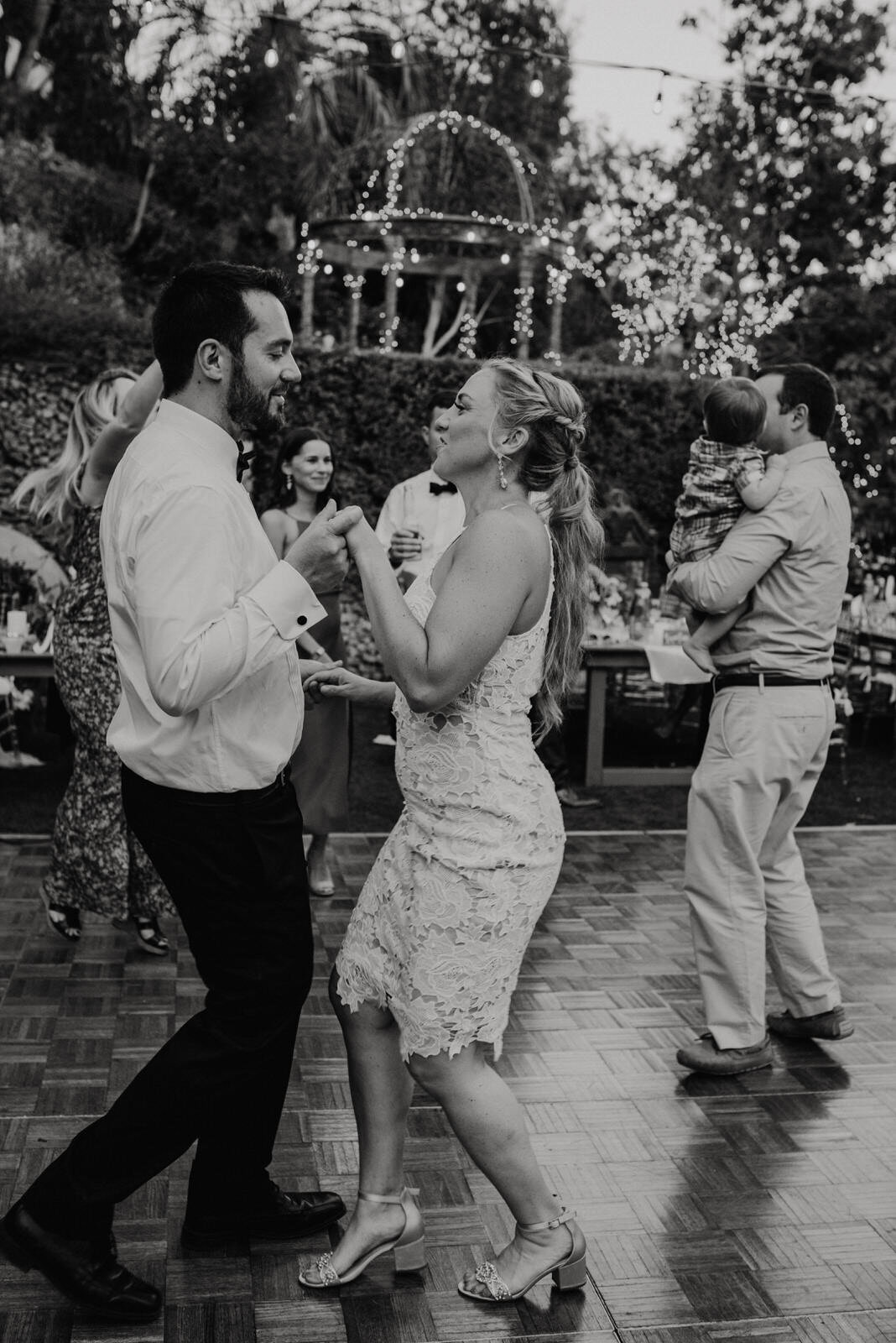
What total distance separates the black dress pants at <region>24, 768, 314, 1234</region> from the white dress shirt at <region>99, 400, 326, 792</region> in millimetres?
75

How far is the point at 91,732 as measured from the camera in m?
4.22

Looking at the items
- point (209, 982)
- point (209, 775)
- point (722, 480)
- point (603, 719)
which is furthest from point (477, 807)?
point (603, 719)

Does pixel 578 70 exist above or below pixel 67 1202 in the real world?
above

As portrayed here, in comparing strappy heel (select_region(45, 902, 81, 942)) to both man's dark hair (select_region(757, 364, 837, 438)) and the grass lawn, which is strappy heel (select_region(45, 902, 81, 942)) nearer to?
the grass lawn

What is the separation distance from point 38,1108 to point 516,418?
196 centimetres

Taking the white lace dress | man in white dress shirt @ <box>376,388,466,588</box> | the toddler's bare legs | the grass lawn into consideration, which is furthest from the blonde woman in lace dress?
the grass lawn

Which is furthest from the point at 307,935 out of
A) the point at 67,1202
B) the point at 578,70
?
the point at 578,70

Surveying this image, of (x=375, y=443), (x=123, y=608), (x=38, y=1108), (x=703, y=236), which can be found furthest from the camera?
(x=703, y=236)

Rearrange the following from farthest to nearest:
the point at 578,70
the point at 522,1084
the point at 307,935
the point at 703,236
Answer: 1. the point at 578,70
2. the point at 703,236
3. the point at 522,1084
4. the point at 307,935

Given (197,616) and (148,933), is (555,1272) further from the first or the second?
(148,933)

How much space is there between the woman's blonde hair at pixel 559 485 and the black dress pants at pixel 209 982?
1.87 ft

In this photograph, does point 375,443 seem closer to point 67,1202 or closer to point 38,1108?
point 38,1108

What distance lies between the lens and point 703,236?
693 inches

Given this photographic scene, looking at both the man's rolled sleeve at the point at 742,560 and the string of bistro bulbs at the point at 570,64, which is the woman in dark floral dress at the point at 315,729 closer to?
the man's rolled sleeve at the point at 742,560
